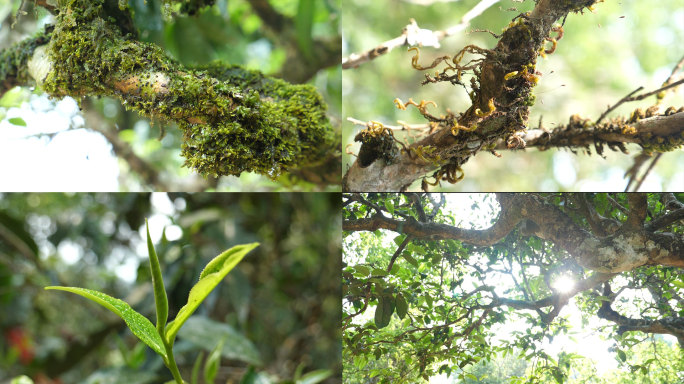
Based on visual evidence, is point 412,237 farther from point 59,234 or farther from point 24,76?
point 59,234

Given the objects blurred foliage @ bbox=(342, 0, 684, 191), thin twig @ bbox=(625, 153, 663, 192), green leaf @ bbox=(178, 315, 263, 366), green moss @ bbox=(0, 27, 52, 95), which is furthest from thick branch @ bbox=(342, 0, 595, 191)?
green leaf @ bbox=(178, 315, 263, 366)

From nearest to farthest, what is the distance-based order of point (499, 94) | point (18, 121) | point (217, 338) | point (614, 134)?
point (499, 94) → point (614, 134) → point (18, 121) → point (217, 338)

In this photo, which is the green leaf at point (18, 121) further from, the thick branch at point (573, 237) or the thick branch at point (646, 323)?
the thick branch at point (646, 323)

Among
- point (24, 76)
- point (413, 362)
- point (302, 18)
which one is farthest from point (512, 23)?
point (302, 18)

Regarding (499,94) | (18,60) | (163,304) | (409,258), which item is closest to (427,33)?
(499,94)

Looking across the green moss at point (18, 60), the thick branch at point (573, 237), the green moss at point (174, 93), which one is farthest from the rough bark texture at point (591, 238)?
the green moss at point (18, 60)

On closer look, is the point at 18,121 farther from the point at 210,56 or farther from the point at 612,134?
the point at 612,134
